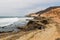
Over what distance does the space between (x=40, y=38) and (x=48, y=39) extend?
15.2 inches

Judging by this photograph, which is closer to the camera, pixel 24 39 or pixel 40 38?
pixel 24 39

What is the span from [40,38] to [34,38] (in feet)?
Result: 1.02

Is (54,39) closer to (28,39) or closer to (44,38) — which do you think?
(44,38)

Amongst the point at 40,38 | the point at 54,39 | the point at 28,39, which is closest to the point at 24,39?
the point at 28,39

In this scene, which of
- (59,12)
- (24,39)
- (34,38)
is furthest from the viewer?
(59,12)

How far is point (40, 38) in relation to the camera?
847cm

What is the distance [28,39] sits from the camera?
798 cm

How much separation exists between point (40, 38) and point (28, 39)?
75 centimetres

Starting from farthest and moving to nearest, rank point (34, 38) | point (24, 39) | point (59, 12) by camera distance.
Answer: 1. point (59, 12)
2. point (34, 38)
3. point (24, 39)

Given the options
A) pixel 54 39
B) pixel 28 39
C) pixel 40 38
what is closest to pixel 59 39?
pixel 54 39

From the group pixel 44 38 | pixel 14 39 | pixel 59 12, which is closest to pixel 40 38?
pixel 44 38

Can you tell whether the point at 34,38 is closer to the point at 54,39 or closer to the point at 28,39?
the point at 28,39

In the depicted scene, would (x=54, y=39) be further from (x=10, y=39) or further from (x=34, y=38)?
(x=10, y=39)

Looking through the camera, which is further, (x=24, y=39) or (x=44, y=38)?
(x=44, y=38)
